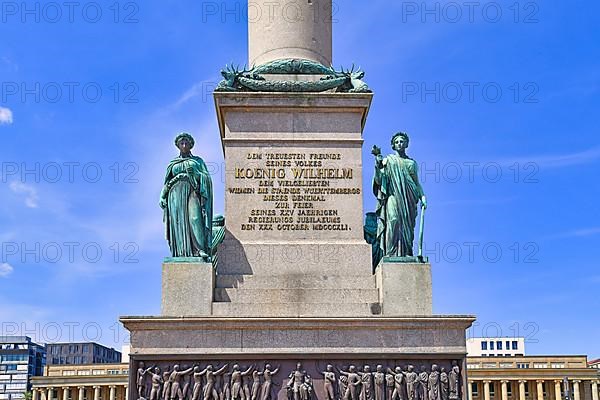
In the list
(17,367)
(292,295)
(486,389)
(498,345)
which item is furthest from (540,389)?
(17,367)

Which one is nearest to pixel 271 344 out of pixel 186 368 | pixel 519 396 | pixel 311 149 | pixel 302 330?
pixel 302 330

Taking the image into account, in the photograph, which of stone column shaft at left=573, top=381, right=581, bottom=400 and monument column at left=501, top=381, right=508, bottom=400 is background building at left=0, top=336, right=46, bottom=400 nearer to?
monument column at left=501, top=381, right=508, bottom=400

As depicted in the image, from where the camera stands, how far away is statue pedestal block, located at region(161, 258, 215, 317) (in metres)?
18.5

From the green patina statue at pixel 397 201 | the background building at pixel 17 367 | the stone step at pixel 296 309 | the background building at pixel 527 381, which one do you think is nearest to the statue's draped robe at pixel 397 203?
the green patina statue at pixel 397 201

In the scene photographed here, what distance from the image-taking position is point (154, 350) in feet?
58.4

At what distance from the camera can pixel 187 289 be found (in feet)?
60.7

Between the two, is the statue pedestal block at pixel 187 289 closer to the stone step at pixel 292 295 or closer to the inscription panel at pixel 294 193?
the stone step at pixel 292 295

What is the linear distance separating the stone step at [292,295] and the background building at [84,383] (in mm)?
97706

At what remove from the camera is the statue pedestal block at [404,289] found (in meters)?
18.6

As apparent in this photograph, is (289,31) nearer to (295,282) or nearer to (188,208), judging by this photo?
(188,208)

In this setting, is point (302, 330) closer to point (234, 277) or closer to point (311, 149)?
point (234, 277)

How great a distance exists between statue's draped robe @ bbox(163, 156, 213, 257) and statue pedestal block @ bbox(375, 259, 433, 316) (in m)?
3.98

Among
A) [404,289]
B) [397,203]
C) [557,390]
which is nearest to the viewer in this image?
[404,289]

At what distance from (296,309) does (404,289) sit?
7.87 ft
